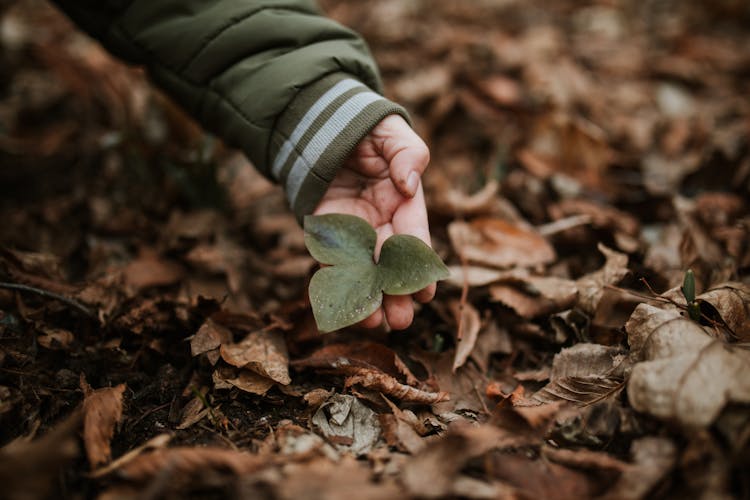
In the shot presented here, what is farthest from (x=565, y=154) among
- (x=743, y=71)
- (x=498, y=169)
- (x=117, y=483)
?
(x=117, y=483)

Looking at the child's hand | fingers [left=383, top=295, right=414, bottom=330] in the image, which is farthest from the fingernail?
fingers [left=383, top=295, right=414, bottom=330]

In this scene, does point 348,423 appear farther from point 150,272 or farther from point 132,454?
point 150,272

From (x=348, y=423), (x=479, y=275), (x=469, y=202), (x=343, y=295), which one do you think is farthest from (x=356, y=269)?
(x=469, y=202)

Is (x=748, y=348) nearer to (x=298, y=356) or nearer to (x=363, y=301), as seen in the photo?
(x=363, y=301)

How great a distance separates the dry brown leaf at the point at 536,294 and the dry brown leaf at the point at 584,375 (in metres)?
0.16

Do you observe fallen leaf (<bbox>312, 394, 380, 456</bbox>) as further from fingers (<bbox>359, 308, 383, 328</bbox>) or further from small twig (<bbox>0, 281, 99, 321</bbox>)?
small twig (<bbox>0, 281, 99, 321</bbox>)

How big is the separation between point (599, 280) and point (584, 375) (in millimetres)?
310

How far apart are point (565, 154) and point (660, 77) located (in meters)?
1.22

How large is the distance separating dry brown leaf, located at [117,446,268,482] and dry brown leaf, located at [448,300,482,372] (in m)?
0.59

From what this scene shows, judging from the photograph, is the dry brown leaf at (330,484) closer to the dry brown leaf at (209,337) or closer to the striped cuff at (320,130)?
the dry brown leaf at (209,337)

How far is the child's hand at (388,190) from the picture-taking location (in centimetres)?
117

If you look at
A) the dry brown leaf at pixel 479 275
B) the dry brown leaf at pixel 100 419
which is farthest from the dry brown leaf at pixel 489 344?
the dry brown leaf at pixel 100 419

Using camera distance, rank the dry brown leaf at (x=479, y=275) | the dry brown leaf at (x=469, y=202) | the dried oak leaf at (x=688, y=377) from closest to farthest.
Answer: the dried oak leaf at (x=688, y=377) → the dry brown leaf at (x=479, y=275) → the dry brown leaf at (x=469, y=202)

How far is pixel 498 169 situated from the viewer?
188 centimetres
